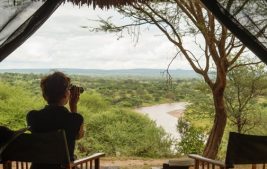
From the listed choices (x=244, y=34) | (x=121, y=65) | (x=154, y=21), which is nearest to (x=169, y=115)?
(x=121, y=65)

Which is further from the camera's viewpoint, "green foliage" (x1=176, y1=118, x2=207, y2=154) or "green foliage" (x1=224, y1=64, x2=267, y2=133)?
"green foliage" (x1=224, y1=64, x2=267, y2=133)

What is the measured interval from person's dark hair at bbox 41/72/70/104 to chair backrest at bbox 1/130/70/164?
0.59 ft

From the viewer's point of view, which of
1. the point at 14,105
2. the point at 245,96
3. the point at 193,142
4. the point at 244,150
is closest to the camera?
the point at 244,150

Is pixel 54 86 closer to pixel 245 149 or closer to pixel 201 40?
pixel 245 149

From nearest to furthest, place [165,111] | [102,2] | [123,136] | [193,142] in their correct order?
[102,2]
[193,142]
[123,136]
[165,111]

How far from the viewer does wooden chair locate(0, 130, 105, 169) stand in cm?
224

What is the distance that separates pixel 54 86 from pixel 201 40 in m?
5.95

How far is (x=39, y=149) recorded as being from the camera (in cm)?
232

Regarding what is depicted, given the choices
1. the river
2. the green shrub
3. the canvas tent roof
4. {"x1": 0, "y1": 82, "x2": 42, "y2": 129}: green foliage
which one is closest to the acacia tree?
the canvas tent roof

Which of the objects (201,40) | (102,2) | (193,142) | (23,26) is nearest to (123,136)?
(193,142)

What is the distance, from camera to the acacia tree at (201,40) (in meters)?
6.93

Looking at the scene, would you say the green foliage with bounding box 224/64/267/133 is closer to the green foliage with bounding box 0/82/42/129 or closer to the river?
the river

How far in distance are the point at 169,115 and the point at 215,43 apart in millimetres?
12413

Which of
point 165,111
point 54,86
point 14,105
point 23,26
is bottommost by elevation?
point 165,111
